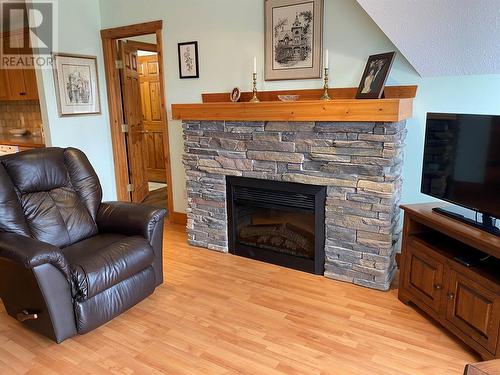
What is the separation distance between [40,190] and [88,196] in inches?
13.1

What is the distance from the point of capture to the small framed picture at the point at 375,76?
2.49 m

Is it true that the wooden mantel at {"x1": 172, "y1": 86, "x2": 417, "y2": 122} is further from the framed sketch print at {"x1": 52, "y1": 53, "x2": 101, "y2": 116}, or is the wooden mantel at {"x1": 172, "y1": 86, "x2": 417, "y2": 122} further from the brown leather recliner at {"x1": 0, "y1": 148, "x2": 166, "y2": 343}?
the framed sketch print at {"x1": 52, "y1": 53, "x2": 101, "y2": 116}

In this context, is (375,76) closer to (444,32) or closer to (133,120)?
(444,32)

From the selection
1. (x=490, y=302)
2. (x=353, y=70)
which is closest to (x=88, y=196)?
(x=353, y=70)

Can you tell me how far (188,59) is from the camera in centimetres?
→ 366

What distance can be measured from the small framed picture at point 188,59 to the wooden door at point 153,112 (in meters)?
2.69

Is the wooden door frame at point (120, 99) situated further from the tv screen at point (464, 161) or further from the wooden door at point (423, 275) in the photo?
the tv screen at point (464, 161)

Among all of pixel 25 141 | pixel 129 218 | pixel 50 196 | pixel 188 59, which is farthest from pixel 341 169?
pixel 25 141

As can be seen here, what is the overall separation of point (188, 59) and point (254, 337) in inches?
106

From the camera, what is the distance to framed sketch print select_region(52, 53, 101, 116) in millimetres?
3893

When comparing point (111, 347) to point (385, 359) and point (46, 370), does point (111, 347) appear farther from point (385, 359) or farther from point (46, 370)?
point (385, 359)

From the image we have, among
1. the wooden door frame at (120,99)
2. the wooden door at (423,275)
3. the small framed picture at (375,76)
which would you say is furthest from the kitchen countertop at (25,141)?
the wooden door at (423,275)

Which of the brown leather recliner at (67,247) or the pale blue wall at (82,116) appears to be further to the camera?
the pale blue wall at (82,116)

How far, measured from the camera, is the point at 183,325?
2.33m
